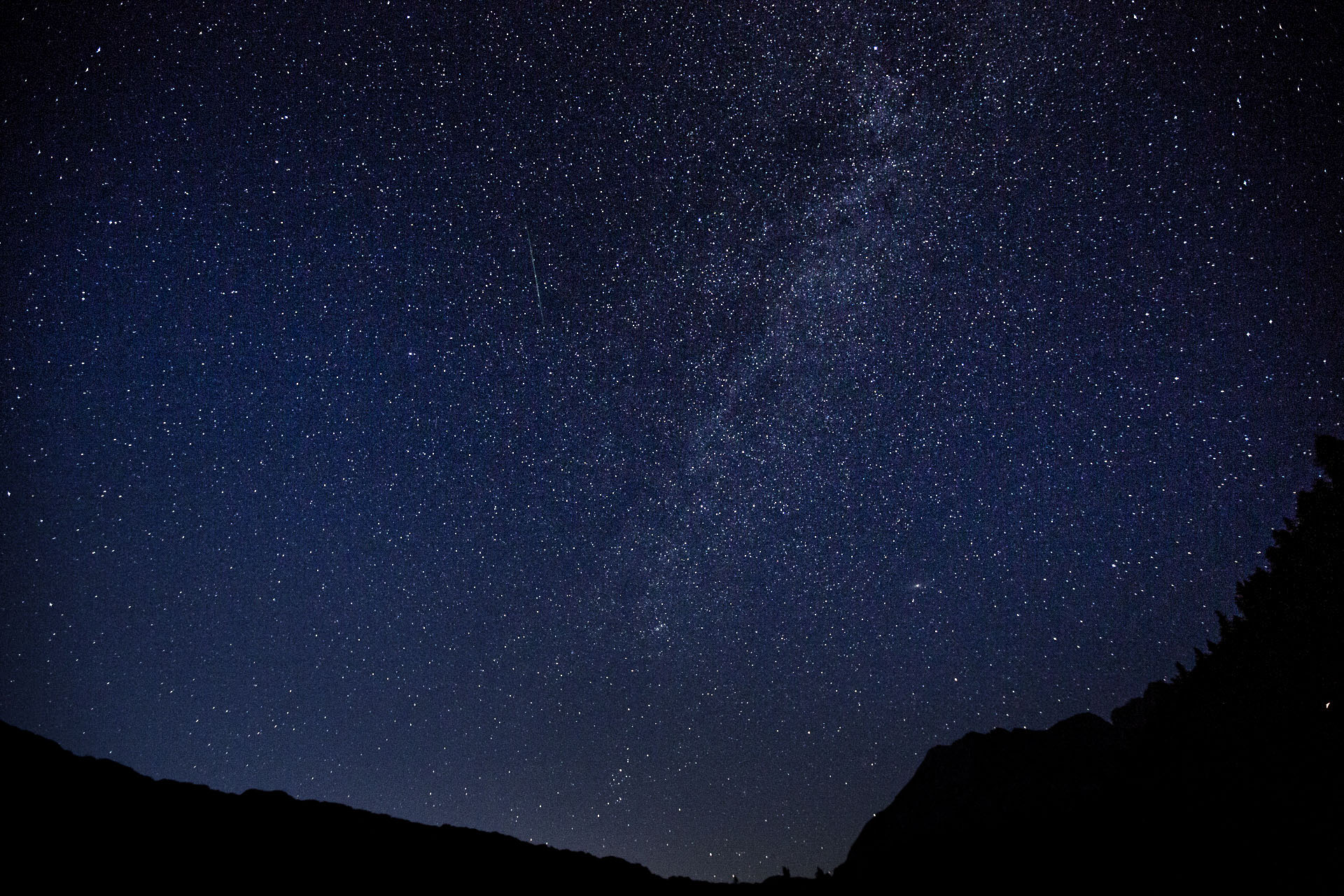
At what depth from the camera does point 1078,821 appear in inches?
596

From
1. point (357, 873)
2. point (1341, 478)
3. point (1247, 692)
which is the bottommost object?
point (357, 873)

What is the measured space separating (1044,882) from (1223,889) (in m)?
2.73

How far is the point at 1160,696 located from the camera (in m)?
28.1

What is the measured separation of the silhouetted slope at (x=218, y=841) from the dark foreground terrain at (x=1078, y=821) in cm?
3

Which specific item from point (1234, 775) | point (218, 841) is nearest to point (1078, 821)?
point (1234, 775)

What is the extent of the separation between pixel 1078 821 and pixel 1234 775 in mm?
6149

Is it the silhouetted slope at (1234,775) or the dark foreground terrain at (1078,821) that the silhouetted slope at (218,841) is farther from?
the silhouetted slope at (1234,775)

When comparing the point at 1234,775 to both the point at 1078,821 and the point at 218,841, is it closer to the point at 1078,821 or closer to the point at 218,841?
the point at 1078,821

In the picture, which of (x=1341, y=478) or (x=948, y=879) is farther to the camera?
(x=1341, y=478)

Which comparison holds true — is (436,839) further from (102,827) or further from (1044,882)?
(1044,882)

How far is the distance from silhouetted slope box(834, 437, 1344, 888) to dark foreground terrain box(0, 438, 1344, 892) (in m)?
0.06

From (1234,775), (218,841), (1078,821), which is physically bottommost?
(1078,821)

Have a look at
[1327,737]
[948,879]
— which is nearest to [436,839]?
[948,879]

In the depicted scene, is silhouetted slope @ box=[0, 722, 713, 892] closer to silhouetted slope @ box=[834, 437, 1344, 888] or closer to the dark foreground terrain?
the dark foreground terrain
